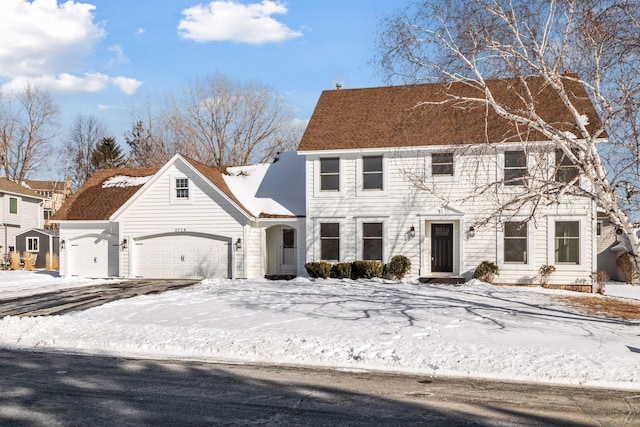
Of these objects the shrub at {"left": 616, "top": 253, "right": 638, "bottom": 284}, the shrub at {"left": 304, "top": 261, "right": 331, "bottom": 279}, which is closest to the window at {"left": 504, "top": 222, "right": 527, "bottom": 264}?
the shrub at {"left": 304, "top": 261, "right": 331, "bottom": 279}

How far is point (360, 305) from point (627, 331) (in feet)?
20.7

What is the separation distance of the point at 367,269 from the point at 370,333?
33.1 feet

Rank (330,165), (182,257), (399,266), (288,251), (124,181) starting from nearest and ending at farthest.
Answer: (399,266), (330,165), (182,257), (288,251), (124,181)

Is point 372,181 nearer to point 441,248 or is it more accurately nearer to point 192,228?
point 441,248

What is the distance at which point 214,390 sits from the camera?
25.5 feet

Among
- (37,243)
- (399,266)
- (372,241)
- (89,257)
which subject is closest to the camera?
(399,266)

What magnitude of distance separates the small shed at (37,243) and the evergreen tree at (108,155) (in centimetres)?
1228

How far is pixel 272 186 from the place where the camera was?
2583 cm

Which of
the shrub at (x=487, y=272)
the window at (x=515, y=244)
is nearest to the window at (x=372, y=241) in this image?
the shrub at (x=487, y=272)

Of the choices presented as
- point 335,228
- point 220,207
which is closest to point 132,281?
point 220,207

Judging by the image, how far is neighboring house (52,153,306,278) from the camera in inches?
928

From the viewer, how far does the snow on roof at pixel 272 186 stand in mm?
24172

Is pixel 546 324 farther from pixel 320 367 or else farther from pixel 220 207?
pixel 220 207

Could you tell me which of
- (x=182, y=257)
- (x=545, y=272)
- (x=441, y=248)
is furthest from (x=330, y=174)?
(x=545, y=272)
